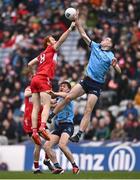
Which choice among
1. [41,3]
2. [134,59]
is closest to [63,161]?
[134,59]

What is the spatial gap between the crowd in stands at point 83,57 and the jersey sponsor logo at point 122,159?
0.70m

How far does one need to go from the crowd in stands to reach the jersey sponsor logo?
0.70m

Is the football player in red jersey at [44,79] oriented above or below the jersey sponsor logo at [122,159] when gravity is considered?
above

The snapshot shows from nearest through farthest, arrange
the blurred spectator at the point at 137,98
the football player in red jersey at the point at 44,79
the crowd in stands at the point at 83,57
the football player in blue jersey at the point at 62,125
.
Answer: the football player in red jersey at the point at 44,79 → the football player in blue jersey at the point at 62,125 → the crowd in stands at the point at 83,57 → the blurred spectator at the point at 137,98

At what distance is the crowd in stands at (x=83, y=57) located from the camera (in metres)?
29.5

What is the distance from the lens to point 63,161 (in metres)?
28.1

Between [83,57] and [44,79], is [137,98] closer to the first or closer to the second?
[83,57]

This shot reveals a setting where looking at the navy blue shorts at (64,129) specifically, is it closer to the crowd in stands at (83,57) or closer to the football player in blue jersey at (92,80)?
the football player in blue jersey at (92,80)

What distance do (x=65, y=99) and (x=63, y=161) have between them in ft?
18.8

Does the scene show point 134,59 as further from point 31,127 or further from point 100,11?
point 31,127

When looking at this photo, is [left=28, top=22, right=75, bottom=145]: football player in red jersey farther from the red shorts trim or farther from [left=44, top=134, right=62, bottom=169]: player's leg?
[left=44, top=134, right=62, bottom=169]: player's leg

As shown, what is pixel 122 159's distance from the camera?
27.8 metres

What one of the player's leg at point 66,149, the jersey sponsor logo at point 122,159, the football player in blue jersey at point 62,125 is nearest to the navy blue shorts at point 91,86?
the football player in blue jersey at point 62,125

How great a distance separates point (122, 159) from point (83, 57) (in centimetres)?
666
